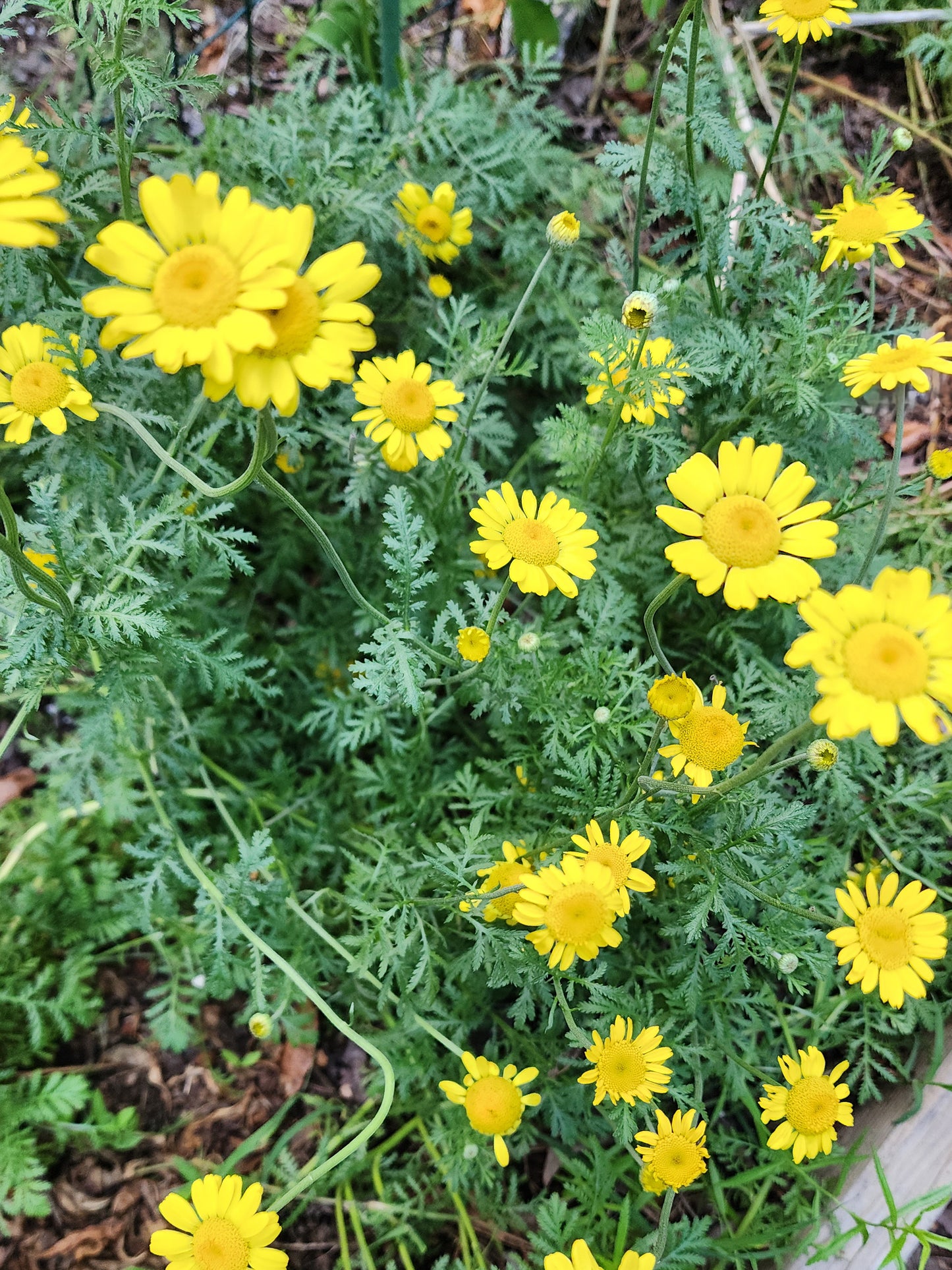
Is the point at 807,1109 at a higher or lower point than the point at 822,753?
lower

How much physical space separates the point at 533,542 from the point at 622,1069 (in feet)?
3.24

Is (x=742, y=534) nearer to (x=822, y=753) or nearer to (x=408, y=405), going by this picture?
(x=822, y=753)

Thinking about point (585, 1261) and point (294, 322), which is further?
point (585, 1261)

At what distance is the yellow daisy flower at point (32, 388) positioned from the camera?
5.53ft

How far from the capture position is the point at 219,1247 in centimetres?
140

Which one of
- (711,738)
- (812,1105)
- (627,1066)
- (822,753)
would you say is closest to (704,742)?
(711,738)

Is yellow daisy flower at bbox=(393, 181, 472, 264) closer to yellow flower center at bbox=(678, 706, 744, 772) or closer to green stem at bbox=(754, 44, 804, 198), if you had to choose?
green stem at bbox=(754, 44, 804, 198)

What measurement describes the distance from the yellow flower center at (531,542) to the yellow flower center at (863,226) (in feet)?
3.10

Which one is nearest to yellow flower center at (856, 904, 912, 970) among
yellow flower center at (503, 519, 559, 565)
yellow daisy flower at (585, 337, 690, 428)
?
yellow flower center at (503, 519, 559, 565)

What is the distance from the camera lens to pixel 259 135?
7.75 ft

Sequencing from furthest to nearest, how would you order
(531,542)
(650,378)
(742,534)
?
(650,378)
(531,542)
(742,534)

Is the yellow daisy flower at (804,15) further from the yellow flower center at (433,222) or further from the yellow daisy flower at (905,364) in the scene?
the yellow flower center at (433,222)

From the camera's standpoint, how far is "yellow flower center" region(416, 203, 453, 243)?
2369 millimetres

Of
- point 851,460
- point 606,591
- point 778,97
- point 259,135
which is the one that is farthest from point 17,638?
point 778,97
